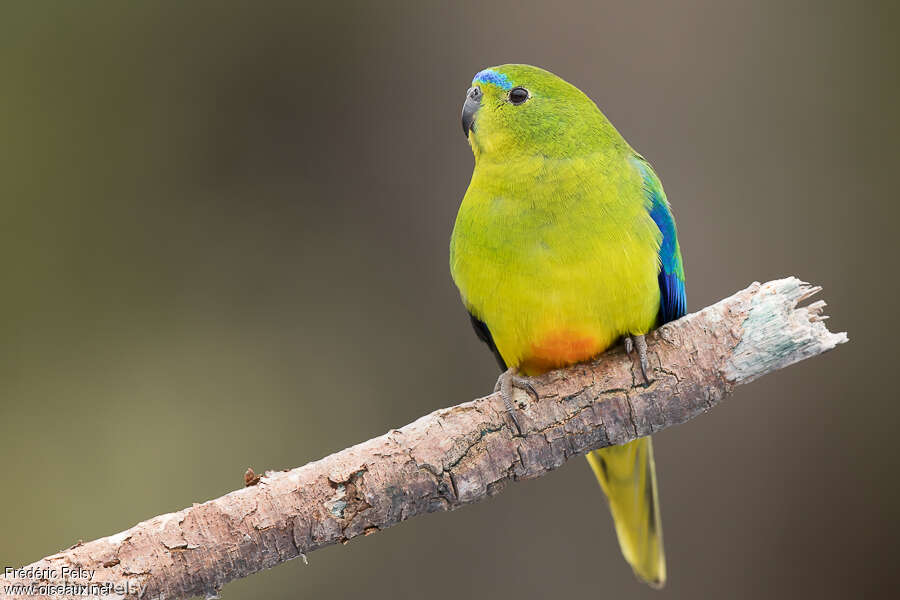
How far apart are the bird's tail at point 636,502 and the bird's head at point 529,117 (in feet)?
3.63

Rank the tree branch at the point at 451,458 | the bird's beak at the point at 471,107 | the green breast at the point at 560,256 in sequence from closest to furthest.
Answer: the tree branch at the point at 451,458 → the green breast at the point at 560,256 → the bird's beak at the point at 471,107

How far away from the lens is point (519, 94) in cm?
275

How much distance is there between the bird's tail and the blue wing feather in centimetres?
55

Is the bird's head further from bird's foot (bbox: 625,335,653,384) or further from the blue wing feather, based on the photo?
bird's foot (bbox: 625,335,653,384)

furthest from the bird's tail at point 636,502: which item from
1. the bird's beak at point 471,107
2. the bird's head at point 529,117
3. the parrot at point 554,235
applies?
the bird's beak at point 471,107

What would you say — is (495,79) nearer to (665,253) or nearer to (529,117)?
(529,117)

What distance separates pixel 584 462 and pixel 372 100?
7.11ft

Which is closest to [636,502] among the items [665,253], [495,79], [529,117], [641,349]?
[641,349]

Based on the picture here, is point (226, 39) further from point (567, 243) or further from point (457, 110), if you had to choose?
point (567, 243)

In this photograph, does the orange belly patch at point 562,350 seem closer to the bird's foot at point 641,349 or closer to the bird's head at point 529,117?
the bird's foot at point 641,349

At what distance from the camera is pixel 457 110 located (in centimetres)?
428

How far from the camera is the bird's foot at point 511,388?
252 centimetres

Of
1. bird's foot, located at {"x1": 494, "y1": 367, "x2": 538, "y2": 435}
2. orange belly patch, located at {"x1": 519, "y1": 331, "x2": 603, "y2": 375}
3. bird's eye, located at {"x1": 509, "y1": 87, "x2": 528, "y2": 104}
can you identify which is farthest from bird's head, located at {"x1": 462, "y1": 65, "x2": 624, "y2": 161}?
bird's foot, located at {"x1": 494, "y1": 367, "x2": 538, "y2": 435}

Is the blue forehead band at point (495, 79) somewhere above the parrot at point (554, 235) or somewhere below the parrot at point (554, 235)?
above
